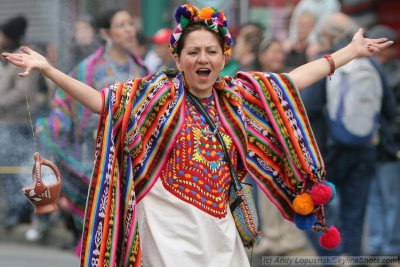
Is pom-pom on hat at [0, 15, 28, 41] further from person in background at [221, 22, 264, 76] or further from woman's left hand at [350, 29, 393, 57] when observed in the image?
woman's left hand at [350, 29, 393, 57]

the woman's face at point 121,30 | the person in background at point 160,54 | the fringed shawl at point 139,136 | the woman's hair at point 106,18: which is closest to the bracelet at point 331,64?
the fringed shawl at point 139,136

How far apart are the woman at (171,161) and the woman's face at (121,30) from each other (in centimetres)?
279

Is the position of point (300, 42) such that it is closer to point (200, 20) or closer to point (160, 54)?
point (160, 54)

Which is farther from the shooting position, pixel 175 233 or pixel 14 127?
pixel 14 127

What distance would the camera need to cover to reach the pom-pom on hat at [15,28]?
10.0 m

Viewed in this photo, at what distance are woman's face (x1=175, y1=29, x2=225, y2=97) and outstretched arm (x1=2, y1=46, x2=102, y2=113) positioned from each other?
1.51 feet

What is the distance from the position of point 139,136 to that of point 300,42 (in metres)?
5.98

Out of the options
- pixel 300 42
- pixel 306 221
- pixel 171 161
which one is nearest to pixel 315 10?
pixel 300 42

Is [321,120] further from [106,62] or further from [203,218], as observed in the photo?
[203,218]

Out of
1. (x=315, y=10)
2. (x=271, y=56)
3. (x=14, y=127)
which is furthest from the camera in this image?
(x=315, y=10)

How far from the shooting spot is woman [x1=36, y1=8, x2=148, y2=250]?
25.7 feet

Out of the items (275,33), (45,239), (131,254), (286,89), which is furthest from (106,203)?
(275,33)

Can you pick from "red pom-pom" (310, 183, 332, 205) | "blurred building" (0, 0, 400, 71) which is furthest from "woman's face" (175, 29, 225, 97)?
"blurred building" (0, 0, 400, 71)

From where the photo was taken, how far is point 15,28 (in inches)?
401
